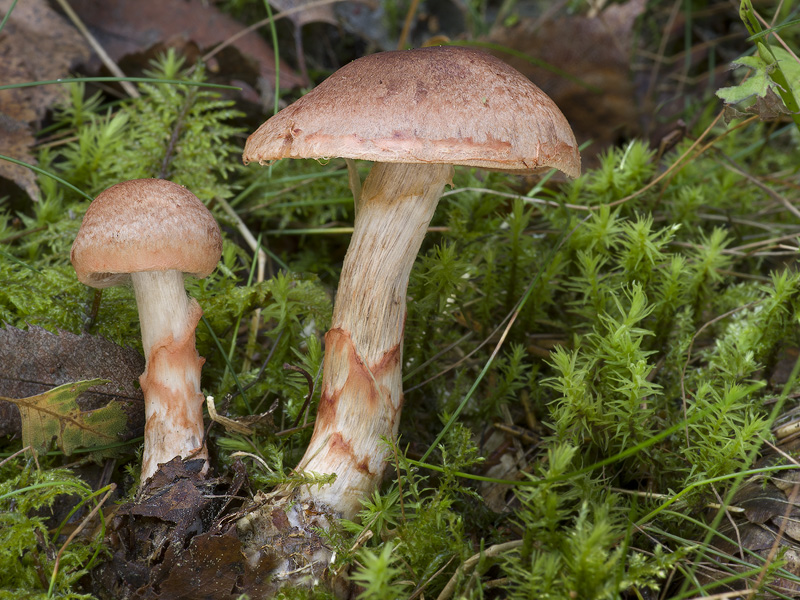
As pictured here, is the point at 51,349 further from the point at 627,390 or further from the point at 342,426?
the point at 627,390

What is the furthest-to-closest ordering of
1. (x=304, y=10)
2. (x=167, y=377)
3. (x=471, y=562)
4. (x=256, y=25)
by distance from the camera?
(x=304, y=10)
(x=256, y=25)
(x=167, y=377)
(x=471, y=562)

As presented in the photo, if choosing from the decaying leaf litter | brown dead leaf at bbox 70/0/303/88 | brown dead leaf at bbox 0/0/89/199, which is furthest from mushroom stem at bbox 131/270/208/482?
brown dead leaf at bbox 70/0/303/88

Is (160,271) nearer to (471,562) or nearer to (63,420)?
(63,420)

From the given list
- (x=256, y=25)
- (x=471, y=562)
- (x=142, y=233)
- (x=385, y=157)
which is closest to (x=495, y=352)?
(x=471, y=562)

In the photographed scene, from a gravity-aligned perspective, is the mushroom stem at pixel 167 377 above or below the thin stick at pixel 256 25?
below

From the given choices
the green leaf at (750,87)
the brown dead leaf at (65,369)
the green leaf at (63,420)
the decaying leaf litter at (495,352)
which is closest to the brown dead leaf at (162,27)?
the decaying leaf litter at (495,352)

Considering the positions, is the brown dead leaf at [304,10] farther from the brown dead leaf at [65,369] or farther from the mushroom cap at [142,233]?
the brown dead leaf at [65,369]

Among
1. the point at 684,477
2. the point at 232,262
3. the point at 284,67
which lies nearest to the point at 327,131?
the point at 232,262
